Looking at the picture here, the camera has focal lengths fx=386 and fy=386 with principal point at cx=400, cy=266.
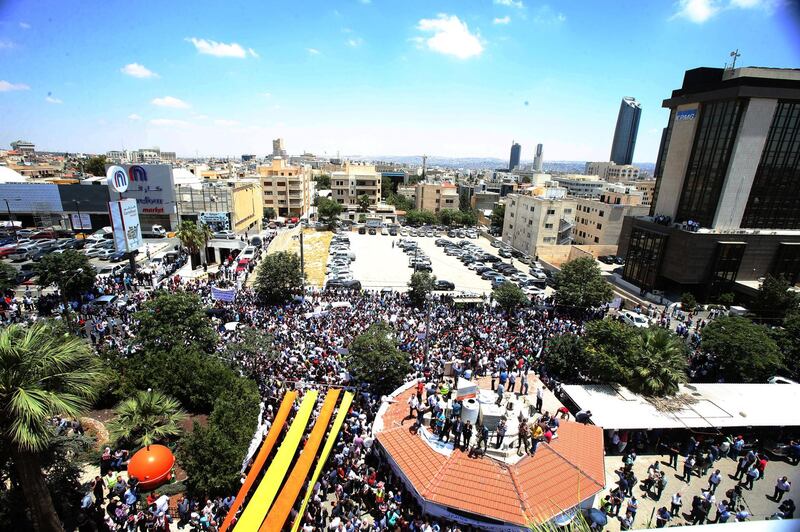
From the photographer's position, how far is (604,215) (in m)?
54.5

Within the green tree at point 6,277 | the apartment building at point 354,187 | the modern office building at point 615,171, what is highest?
the modern office building at point 615,171

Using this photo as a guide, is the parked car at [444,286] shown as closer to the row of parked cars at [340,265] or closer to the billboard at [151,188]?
the row of parked cars at [340,265]

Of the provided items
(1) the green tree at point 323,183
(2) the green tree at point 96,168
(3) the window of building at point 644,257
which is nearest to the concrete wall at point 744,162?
(3) the window of building at point 644,257

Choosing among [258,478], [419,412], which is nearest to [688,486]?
[419,412]

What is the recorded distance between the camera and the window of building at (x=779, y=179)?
105ft

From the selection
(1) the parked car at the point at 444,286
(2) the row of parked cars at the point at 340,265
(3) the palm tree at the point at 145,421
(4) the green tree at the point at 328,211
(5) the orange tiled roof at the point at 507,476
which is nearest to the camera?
(5) the orange tiled roof at the point at 507,476

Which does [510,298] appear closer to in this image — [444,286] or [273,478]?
[444,286]

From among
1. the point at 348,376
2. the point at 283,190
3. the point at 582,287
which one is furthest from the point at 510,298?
the point at 283,190

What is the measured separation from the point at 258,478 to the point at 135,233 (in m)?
29.5

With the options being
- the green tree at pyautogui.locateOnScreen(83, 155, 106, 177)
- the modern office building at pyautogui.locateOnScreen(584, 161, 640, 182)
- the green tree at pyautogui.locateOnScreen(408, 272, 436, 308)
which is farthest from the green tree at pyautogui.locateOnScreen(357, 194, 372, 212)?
the modern office building at pyautogui.locateOnScreen(584, 161, 640, 182)

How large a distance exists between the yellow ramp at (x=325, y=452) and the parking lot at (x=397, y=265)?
21896 millimetres

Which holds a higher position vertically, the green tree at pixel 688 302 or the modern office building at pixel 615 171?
the modern office building at pixel 615 171

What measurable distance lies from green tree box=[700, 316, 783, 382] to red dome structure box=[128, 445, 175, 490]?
26252 millimetres

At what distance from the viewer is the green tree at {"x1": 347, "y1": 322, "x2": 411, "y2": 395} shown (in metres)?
18.0
